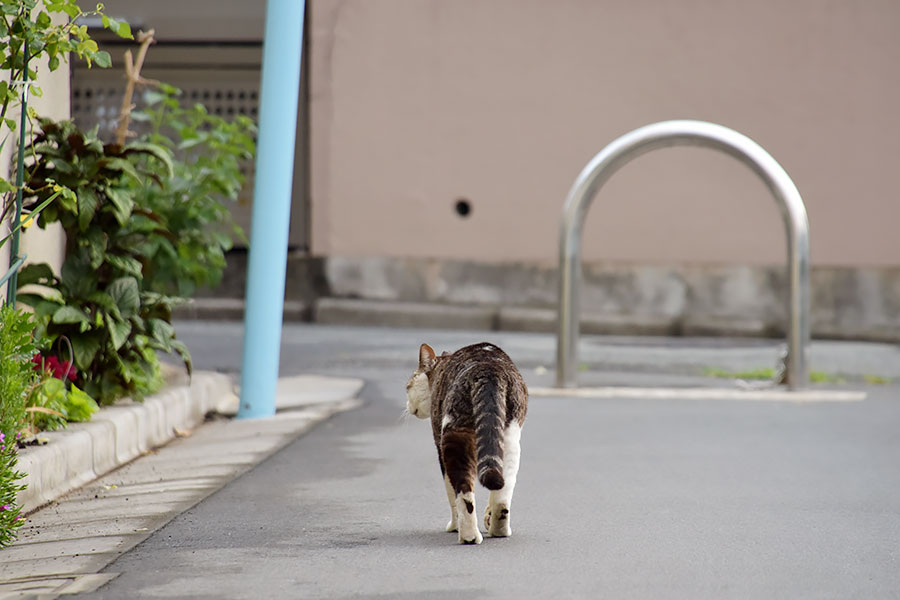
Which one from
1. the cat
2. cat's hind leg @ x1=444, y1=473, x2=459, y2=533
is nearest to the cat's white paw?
the cat

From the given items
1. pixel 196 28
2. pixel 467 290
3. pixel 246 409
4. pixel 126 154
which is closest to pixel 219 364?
pixel 246 409

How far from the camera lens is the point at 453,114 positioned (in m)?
11.4

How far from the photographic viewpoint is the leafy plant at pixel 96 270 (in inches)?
199

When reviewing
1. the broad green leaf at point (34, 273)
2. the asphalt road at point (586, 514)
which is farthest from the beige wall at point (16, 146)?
the asphalt road at point (586, 514)

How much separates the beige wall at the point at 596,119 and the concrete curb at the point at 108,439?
17.1 feet

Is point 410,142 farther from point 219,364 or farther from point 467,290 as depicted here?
point 219,364

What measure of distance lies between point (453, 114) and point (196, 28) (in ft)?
8.03

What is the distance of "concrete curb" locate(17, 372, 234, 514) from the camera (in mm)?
4172

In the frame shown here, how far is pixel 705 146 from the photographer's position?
23.5 feet

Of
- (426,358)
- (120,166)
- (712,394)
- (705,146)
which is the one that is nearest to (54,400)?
(120,166)

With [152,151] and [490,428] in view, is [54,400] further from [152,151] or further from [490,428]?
[490,428]

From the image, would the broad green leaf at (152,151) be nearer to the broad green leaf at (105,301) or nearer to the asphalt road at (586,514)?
the broad green leaf at (105,301)

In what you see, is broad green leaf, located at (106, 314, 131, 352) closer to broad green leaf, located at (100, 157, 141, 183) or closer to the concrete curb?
the concrete curb

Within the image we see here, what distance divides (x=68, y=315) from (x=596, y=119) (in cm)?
713
